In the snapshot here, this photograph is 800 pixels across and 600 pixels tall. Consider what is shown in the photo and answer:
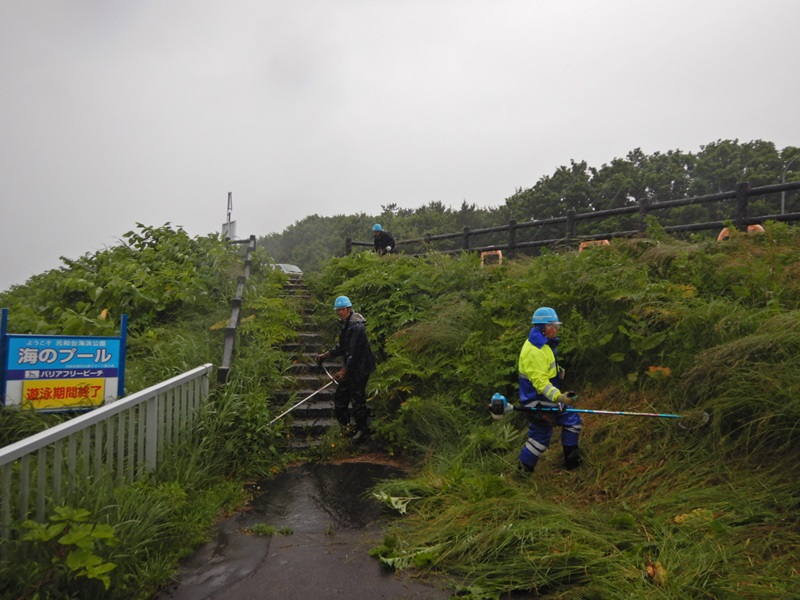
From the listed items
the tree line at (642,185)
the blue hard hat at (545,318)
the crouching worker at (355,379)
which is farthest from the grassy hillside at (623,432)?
the tree line at (642,185)

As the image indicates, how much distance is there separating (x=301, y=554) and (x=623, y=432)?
3.17 m

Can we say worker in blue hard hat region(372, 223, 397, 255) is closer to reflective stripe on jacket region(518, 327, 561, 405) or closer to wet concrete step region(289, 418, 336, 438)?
wet concrete step region(289, 418, 336, 438)

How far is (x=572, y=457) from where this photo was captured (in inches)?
205

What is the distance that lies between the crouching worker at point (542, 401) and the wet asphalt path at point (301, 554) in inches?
61.1

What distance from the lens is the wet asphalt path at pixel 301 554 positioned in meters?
3.75

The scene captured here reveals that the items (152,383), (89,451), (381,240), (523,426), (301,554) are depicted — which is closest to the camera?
(89,451)

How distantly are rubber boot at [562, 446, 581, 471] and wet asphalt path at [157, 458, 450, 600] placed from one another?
1.79m

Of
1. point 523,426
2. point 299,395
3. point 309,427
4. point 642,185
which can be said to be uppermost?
point 642,185

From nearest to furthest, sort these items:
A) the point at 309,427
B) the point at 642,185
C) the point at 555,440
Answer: the point at 555,440
the point at 309,427
the point at 642,185

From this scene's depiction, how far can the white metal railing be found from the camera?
3.22 m

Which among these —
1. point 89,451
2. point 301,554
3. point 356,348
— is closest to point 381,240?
point 356,348

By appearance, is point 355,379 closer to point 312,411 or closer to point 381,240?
point 312,411

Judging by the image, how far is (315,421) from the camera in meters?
7.83

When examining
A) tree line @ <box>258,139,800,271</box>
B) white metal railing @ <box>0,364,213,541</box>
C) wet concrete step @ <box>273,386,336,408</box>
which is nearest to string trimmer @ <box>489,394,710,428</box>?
white metal railing @ <box>0,364,213,541</box>
